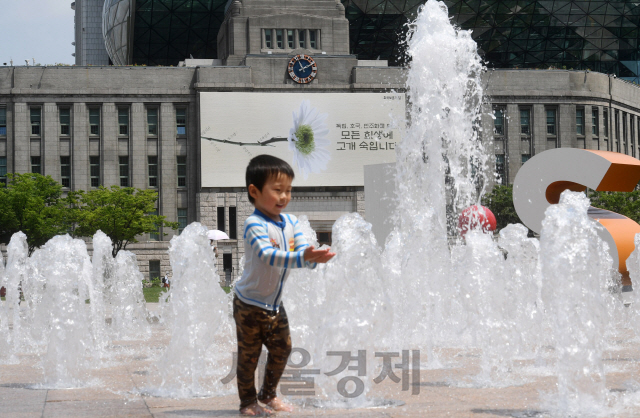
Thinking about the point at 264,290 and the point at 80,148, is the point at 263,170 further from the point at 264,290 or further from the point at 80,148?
the point at 80,148

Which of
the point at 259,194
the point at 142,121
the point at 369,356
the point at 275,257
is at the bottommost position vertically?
the point at 369,356

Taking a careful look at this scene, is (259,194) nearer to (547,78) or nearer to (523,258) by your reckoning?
(523,258)

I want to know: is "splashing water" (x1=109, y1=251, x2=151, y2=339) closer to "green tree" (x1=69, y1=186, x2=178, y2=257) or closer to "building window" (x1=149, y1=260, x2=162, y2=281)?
"green tree" (x1=69, y1=186, x2=178, y2=257)

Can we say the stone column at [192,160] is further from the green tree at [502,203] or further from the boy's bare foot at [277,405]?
the boy's bare foot at [277,405]

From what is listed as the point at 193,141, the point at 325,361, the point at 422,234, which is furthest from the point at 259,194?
the point at 193,141

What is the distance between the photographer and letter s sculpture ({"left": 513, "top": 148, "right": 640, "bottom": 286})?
625 inches

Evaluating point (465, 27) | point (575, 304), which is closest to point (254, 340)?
point (575, 304)

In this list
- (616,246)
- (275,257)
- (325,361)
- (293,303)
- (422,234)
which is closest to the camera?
(275,257)

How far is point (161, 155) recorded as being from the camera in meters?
48.7

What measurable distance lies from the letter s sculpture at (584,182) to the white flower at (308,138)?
1214 inches

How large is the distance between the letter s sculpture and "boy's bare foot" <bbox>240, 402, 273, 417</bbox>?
39.4 feet

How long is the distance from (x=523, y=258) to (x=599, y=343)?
7.57 m

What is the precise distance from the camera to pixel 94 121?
160 ft

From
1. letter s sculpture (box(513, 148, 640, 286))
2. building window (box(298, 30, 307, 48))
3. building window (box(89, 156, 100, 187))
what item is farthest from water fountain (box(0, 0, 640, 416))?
building window (box(298, 30, 307, 48))
